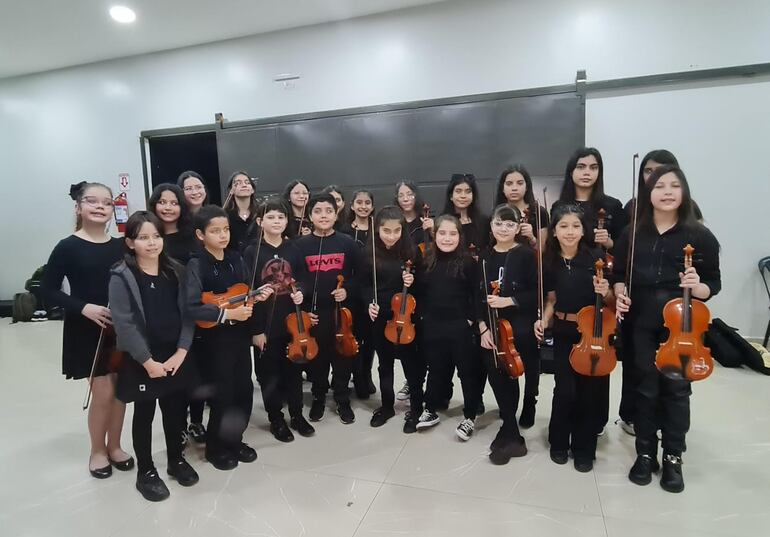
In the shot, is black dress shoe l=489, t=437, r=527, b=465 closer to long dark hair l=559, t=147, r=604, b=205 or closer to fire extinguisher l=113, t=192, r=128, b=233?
long dark hair l=559, t=147, r=604, b=205

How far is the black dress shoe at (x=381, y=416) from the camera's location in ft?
8.76

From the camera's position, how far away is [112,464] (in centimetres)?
233

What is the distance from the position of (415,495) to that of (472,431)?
2.09 ft

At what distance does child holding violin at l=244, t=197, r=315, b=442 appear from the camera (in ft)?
7.73

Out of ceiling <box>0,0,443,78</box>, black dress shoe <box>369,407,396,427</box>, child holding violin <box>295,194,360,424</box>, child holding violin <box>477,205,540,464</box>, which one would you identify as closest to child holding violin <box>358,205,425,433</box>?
black dress shoe <box>369,407,396,427</box>

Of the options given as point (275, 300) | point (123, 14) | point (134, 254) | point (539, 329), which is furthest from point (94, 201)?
point (123, 14)

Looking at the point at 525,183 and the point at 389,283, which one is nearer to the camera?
the point at 389,283

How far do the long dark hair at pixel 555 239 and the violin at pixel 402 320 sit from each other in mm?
745

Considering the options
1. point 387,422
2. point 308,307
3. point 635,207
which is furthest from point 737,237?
point 308,307

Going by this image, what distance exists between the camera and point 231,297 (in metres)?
2.13

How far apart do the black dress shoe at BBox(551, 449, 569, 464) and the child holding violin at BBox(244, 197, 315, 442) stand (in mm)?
1380

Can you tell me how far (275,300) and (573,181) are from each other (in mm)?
1916

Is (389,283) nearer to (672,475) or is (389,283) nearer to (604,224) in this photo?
(604,224)

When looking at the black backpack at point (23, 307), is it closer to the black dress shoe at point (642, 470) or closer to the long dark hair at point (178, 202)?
the long dark hair at point (178, 202)
